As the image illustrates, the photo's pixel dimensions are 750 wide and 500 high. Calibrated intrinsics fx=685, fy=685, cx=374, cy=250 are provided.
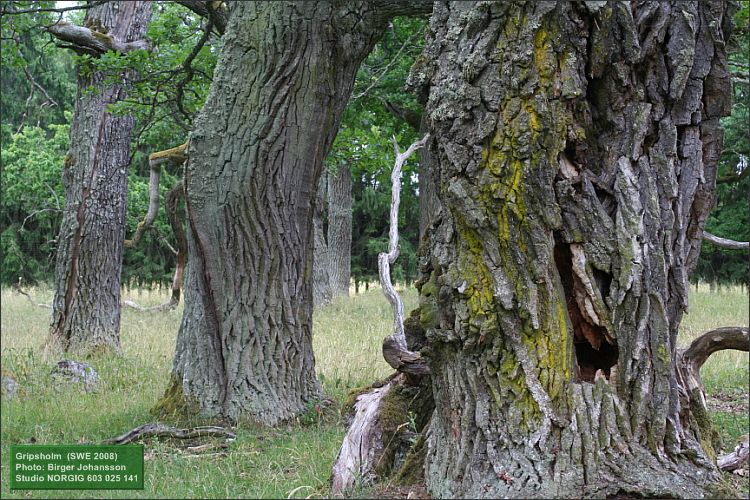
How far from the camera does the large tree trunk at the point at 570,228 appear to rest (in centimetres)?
312

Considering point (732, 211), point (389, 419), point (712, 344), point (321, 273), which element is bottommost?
point (389, 419)

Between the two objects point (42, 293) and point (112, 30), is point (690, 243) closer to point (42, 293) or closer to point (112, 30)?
point (112, 30)

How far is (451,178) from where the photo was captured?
3.28 m

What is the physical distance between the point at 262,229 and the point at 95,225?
4465 millimetres

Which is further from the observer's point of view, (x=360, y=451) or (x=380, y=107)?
(x=380, y=107)

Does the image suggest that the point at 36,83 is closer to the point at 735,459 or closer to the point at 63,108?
the point at 735,459

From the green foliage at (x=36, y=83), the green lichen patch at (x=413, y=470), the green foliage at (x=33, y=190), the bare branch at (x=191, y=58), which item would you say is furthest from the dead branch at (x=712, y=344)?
the green foliage at (x=33, y=190)

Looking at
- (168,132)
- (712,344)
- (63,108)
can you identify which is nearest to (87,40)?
(168,132)

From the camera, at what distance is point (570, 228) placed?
322 cm

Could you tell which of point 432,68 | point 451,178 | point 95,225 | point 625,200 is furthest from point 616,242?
point 95,225

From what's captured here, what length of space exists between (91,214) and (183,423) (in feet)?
14.9

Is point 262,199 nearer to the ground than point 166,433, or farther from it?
farther from it

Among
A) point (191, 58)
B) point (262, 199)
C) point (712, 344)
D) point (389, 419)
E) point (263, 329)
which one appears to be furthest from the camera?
point (191, 58)

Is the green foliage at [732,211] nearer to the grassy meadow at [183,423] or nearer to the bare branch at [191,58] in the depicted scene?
the grassy meadow at [183,423]
